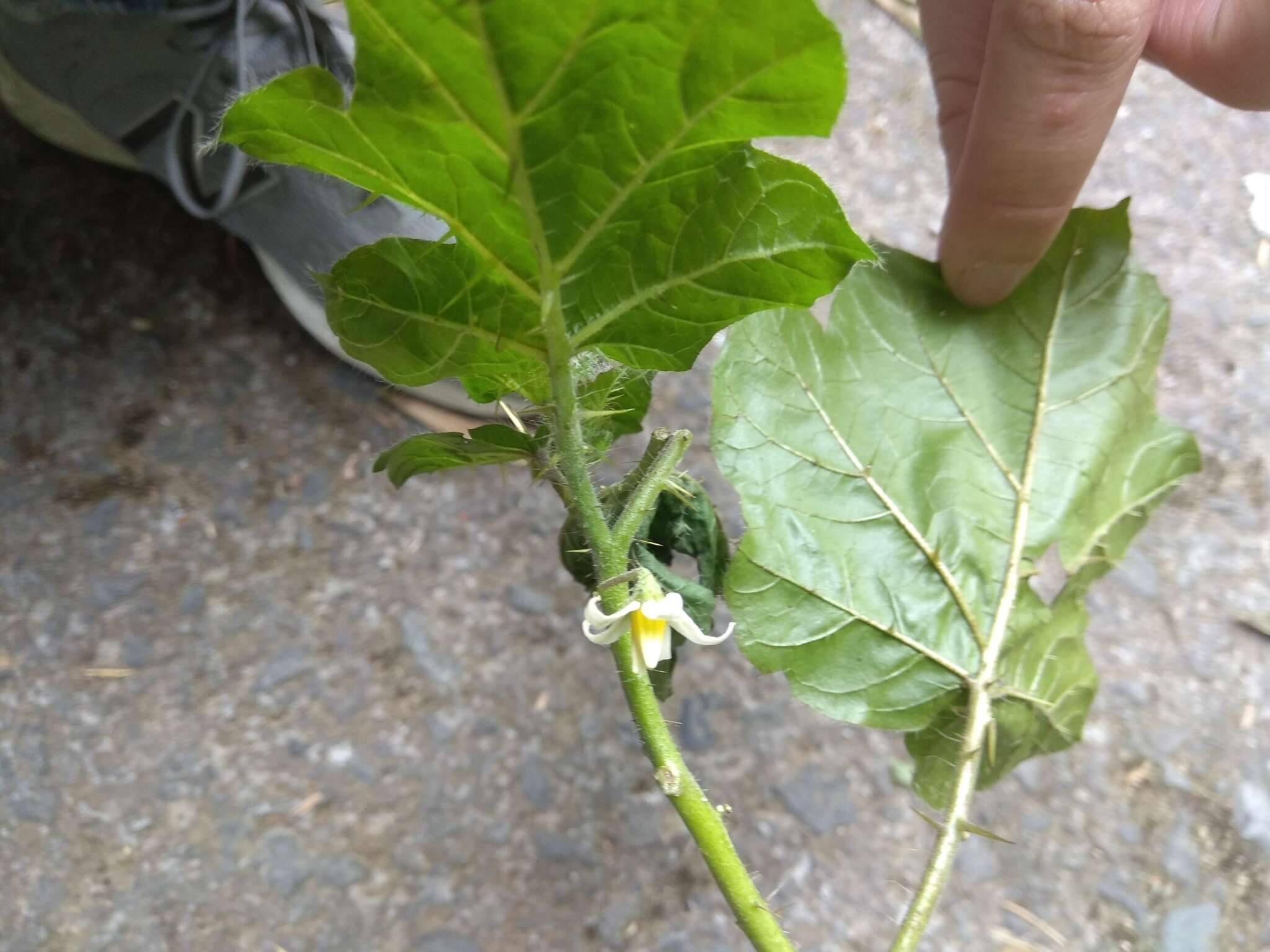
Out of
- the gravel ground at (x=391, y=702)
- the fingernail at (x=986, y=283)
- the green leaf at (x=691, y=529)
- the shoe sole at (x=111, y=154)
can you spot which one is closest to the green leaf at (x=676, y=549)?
the green leaf at (x=691, y=529)

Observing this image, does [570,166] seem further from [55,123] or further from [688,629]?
[55,123]

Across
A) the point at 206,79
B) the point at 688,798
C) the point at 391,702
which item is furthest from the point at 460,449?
the point at 206,79

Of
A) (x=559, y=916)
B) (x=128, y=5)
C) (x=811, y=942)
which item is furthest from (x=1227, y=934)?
(x=128, y=5)

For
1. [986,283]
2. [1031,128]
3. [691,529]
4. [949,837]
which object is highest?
[1031,128]

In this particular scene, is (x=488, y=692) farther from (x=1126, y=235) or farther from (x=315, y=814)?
(x=1126, y=235)

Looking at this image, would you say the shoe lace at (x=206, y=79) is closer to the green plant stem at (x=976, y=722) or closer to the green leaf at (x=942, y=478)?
the green leaf at (x=942, y=478)

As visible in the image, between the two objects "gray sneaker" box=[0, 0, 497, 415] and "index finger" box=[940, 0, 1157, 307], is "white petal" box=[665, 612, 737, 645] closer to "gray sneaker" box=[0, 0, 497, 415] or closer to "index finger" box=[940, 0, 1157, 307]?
"index finger" box=[940, 0, 1157, 307]

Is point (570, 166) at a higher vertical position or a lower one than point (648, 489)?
higher

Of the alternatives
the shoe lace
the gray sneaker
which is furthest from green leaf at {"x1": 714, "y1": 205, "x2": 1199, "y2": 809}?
the shoe lace

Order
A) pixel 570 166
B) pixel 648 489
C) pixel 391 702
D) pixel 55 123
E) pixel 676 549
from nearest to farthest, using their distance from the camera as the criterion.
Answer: pixel 570 166 → pixel 648 489 → pixel 676 549 → pixel 391 702 → pixel 55 123
